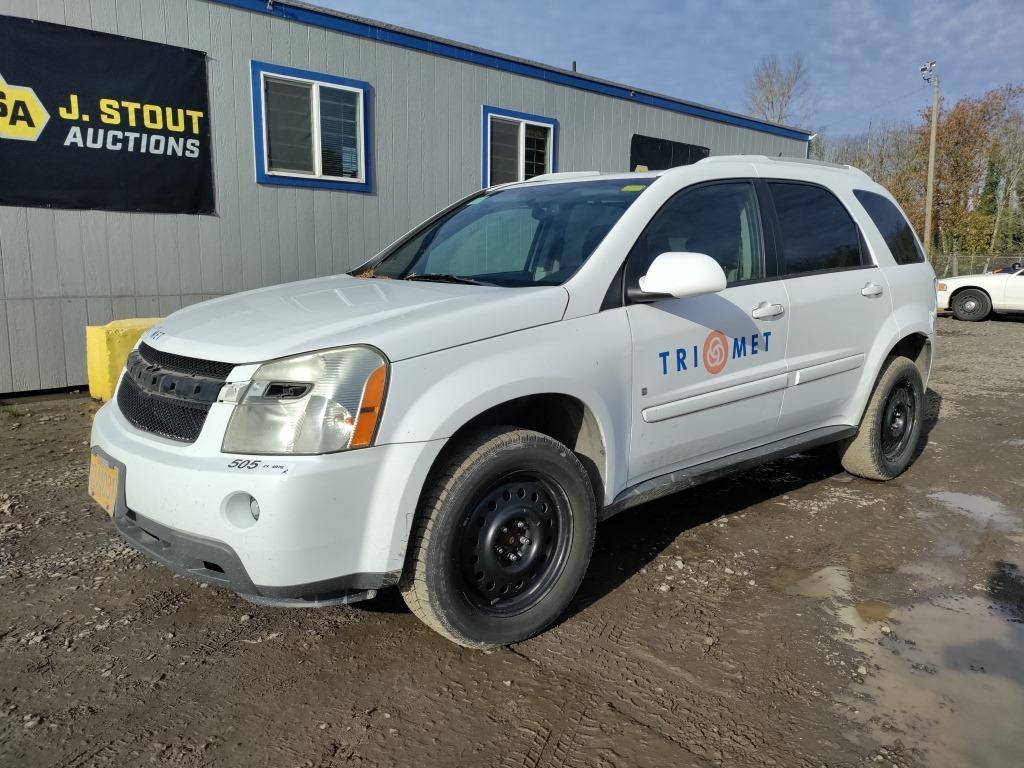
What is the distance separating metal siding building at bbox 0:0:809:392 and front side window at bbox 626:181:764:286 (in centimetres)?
586

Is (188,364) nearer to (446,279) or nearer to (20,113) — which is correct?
(446,279)

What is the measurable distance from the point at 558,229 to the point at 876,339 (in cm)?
217

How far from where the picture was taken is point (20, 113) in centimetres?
666

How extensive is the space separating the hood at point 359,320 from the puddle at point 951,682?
5.70 ft

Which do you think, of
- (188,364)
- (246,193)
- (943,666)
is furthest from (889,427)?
(246,193)

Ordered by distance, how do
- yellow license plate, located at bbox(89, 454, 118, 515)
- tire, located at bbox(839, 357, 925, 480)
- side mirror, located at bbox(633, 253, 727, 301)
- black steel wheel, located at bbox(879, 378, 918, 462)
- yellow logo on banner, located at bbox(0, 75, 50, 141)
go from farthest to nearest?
yellow logo on banner, located at bbox(0, 75, 50, 141), black steel wheel, located at bbox(879, 378, 918, 462), tire, located at bbox(839, 357, 925, 480), side mirror, located at bbox(633, 253, 727, 301), yellow license plate, located at bbox(89, 454, 118, 515)

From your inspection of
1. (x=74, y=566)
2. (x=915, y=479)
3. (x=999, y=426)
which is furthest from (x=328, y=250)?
(x=999, y=426)

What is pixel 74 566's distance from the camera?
3.51 m

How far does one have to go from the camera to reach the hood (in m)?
2.46

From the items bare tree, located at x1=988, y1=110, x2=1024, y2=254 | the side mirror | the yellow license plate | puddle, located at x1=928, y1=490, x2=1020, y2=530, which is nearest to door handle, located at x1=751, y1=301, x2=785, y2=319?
the side mirror

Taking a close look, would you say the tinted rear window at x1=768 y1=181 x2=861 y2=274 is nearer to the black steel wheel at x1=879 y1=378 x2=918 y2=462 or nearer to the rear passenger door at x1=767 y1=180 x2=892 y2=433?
the rear passenger door at x1=767 y1=180 x2=892 y2=433

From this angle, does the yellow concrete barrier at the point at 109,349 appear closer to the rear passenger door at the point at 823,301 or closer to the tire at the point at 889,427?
the rear passenger door at the point at 823,301

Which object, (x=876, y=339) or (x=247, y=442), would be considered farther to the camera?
(x=876, y=339)

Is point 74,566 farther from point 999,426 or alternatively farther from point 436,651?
point 999,426
